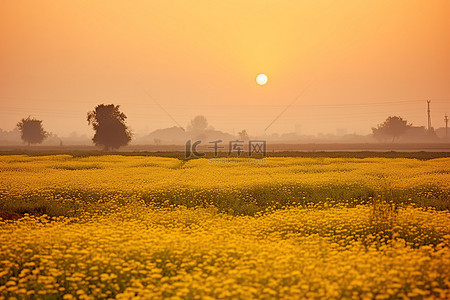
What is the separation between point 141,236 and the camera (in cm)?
1246

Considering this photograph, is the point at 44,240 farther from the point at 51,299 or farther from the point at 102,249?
the point at 51,299

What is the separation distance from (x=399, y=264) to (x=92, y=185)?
724 inches

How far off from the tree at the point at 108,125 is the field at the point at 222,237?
53.5m

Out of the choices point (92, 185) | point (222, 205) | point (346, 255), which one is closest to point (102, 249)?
point (346, 255)

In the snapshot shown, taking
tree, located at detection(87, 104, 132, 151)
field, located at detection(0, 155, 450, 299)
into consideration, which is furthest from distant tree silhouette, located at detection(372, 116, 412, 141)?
field, located at detection(0, 155, 450, 299)

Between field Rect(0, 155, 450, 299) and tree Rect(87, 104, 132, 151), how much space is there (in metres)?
53.5

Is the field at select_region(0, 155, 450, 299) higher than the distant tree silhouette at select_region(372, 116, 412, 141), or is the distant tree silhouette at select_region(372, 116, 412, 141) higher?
the distant tree silhouette at select_region(372, 116, 412, 141)

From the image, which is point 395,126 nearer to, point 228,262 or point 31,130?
point 31,130

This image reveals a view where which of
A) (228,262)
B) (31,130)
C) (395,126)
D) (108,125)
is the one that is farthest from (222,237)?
(395,126)

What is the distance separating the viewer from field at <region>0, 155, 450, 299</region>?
27.9 ft

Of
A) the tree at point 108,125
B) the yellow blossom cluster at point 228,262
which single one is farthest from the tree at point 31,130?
the yellow blossom cluster at point 228,262

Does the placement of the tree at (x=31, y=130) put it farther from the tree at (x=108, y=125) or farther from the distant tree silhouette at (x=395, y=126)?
the distant tree silhouette at (x=395, y=126)

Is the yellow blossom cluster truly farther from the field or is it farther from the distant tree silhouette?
the distant tree silhouette

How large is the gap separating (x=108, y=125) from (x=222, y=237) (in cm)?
7497
